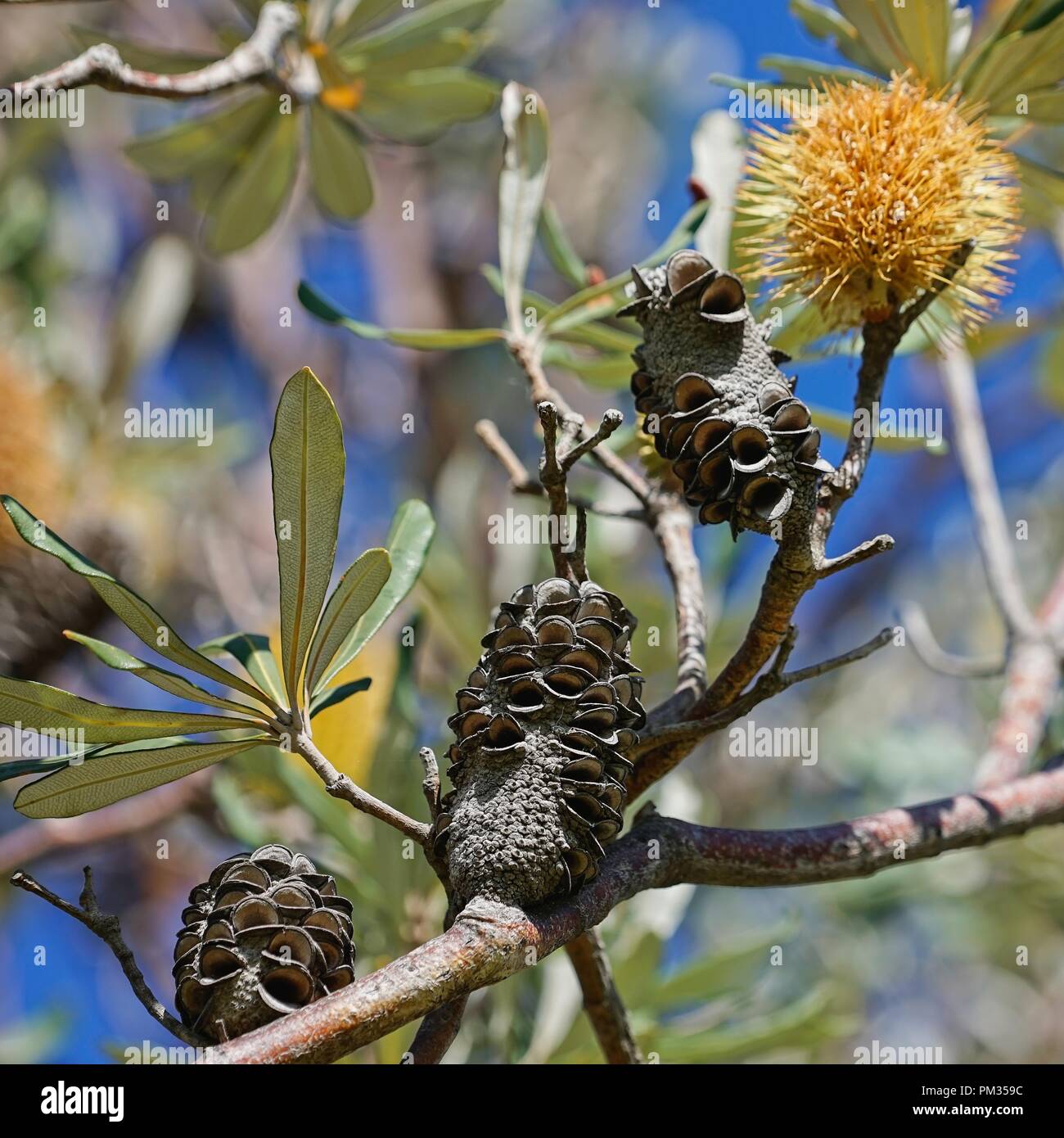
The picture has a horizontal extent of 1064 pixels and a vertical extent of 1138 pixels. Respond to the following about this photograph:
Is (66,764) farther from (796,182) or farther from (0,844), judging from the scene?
(0,844)

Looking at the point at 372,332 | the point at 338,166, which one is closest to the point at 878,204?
the point at 372,332

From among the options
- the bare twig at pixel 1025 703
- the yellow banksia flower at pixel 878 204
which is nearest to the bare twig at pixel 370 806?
the yellow banksia flower at pixel 878 204

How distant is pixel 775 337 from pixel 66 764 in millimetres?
795

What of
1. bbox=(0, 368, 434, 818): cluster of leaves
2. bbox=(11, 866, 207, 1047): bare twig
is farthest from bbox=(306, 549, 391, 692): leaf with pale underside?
bbox=(11, 866, 207, 1047): bare twig

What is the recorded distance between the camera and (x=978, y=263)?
113 centimetres

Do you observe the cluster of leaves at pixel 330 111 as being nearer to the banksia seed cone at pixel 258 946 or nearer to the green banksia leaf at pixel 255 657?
the green banksia leaf at pixel 255 657

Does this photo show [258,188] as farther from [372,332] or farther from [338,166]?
[372,332]

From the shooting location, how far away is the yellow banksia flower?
1.03 meters

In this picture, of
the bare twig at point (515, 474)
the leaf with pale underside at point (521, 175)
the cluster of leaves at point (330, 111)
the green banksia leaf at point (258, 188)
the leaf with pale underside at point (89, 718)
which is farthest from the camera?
the green banksia leaf at point (258, 188)

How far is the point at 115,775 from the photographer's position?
0.91m

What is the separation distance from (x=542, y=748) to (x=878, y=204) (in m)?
0.55

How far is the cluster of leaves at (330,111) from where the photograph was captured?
1.63 m

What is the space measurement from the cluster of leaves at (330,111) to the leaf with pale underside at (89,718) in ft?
3.39

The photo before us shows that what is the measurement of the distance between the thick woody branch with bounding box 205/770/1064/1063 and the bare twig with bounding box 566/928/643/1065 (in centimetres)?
16
